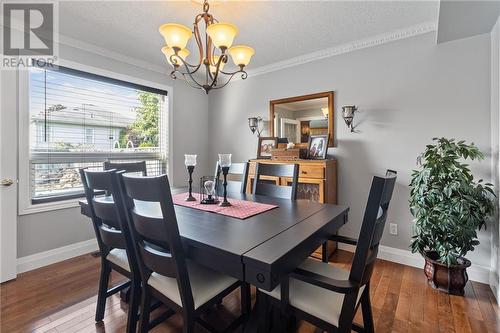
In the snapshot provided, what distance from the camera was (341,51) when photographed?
2.94 metres

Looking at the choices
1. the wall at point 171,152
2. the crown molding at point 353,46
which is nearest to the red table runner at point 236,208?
the wall at point 171,152

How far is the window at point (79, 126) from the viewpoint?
8.32ft

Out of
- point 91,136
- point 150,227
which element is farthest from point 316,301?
point 91,136

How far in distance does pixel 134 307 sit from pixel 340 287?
1.21 meters

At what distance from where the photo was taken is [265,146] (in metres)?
3.46

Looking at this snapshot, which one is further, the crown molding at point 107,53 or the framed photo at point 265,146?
the framed photo at point 265,146

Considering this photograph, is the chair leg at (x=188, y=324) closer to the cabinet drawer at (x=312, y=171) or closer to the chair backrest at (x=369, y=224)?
the chair backrest at (x=369, y=224)

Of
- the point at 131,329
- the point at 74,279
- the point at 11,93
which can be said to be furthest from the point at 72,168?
the point at 131,329

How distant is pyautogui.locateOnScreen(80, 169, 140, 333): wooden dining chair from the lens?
1377mm

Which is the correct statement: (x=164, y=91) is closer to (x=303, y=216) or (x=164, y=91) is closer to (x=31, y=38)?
(x=31, y=38)

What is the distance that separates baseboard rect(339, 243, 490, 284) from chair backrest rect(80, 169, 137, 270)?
8.28 feet

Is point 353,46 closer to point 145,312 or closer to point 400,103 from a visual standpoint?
point 400,103

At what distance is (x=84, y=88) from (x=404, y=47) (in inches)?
142

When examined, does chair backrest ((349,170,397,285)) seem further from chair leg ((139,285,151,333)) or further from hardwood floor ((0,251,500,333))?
chair leg ((139,285,151,333))
